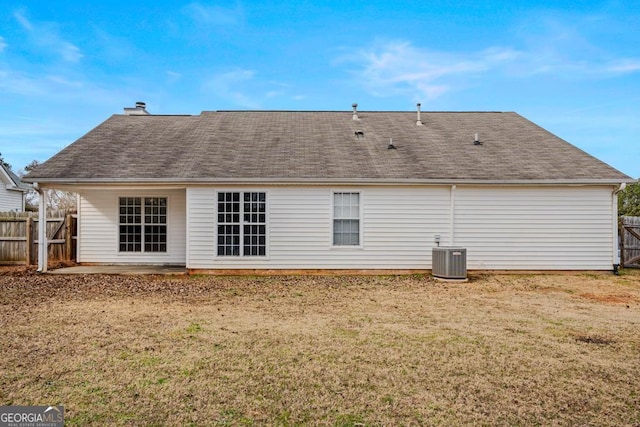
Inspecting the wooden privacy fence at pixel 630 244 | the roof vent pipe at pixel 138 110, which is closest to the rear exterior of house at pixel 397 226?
the wooden privacy fence at pixel 630 244

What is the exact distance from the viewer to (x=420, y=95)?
1662 centimetres

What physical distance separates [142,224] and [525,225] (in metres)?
12.0

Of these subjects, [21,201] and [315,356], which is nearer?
[315,356]

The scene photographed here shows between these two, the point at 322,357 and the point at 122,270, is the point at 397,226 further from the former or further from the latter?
the point at 122,270

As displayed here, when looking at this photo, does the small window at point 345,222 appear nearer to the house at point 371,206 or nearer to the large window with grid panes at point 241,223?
the house at point 371,206

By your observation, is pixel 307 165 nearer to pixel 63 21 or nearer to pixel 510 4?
pixel 510 4

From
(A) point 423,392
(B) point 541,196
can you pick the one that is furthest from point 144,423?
(B) point 541,196

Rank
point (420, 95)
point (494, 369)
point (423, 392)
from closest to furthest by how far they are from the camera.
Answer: point (423, 392) < point (494, 369) < point (420, 95)

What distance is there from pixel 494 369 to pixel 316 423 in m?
2.27

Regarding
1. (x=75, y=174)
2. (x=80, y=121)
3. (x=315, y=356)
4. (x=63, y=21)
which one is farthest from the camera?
(x=80, y=121)

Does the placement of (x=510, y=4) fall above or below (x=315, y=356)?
above

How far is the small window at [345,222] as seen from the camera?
1120 cm

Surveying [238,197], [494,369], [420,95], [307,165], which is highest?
[420,95]

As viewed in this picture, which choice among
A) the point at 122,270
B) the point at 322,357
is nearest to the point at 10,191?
the point at 122,270
